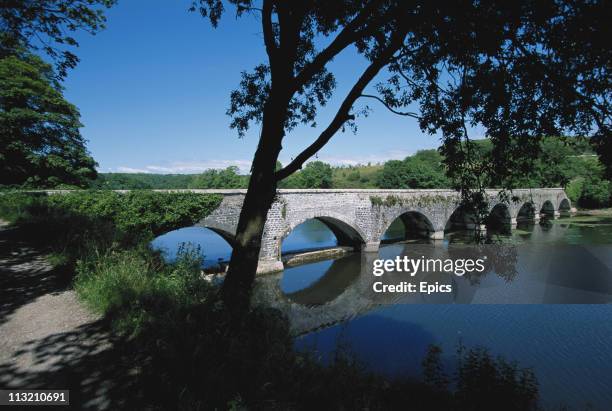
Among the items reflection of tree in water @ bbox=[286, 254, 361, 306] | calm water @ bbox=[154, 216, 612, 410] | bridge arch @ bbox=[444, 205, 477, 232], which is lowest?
reflection of tree in water @ bbox=[286, 254, 361, 306]

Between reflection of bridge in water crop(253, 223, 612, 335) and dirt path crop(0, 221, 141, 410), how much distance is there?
542cm

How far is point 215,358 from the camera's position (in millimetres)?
3619

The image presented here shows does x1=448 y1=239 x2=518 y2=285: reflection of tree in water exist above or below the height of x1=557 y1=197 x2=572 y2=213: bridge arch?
below

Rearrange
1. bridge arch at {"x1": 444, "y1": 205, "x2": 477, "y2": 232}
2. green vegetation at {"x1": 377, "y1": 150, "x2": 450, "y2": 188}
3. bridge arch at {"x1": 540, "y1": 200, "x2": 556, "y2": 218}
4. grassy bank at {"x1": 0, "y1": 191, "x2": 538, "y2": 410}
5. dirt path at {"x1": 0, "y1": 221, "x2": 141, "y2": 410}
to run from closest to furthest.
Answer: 1. dirt path at {"x1": 0, "y1": 221, "x2": 141, "y2": 410}
2. grassy bank at {"x1": 0, "y1": 191, "x2": 538, "y2": 410}
3. bridge arch at {"x1": 444, "y1": 205, "x2": 477, "y2": 232}
4. bridge arch at {"x1": 540, "y1": 200, "x2": 556, "y2": 218}
5. green vegetation at {"x1": 377, "y1": 150, "x2": 450, "y2": 188}

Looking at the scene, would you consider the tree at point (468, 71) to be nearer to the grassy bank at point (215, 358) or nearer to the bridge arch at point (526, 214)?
the grassy bank at point (215, 358)

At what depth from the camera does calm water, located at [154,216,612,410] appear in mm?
8547

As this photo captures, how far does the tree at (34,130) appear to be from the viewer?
18.4 metres

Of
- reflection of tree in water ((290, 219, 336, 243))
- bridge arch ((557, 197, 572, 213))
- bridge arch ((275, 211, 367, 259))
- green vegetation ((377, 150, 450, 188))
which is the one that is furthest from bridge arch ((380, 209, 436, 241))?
bridge arch ((557, 197, 572, 213))

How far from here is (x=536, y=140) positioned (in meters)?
4.66

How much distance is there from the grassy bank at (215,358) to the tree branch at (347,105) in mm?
2288

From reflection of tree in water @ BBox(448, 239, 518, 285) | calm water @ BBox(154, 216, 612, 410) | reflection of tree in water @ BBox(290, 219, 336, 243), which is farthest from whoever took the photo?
reflection of tree in water @ BBox(290, 219, 336, 243)

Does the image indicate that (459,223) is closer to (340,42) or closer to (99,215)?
(99,215)

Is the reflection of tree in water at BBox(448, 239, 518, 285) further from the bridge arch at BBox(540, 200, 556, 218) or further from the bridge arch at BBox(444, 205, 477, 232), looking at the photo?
the bridge arch at BBox(540, 200, 556, 218)

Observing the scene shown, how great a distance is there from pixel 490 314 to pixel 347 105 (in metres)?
11.3
